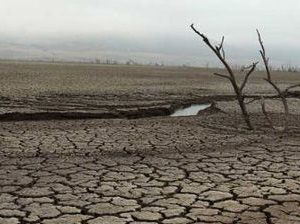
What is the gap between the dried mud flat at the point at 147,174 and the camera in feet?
14.5

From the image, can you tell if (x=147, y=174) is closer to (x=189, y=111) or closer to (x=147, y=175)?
(x=147, y=175)

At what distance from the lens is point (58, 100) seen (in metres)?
13.3

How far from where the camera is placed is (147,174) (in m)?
5.76

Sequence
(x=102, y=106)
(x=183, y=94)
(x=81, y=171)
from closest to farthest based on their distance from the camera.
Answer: (x=81, y=171), (x=102, y=106), (x=183, y=94)

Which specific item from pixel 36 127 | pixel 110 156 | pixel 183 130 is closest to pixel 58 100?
pixel 36 127

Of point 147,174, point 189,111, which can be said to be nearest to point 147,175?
point 147,174

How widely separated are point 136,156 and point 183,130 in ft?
7.77

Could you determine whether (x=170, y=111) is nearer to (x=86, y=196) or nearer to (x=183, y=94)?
(x=183, y=94)

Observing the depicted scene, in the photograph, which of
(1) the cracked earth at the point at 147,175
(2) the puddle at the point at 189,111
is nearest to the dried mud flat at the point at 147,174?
(1) the cracked earth at the point at 147,175

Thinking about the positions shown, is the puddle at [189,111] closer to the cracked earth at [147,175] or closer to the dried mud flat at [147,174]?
the dried mud flat at [147,174]

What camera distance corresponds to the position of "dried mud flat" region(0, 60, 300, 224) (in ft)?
14.5

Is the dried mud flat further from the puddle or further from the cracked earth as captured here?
the puddle

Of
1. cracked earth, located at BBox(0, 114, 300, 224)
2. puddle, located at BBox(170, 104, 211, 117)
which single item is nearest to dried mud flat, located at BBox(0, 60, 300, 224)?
cracked earth, located at BBox(0, 114, 300, 224)

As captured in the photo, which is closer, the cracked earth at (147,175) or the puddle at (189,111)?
the cracked earth at (147,175)
